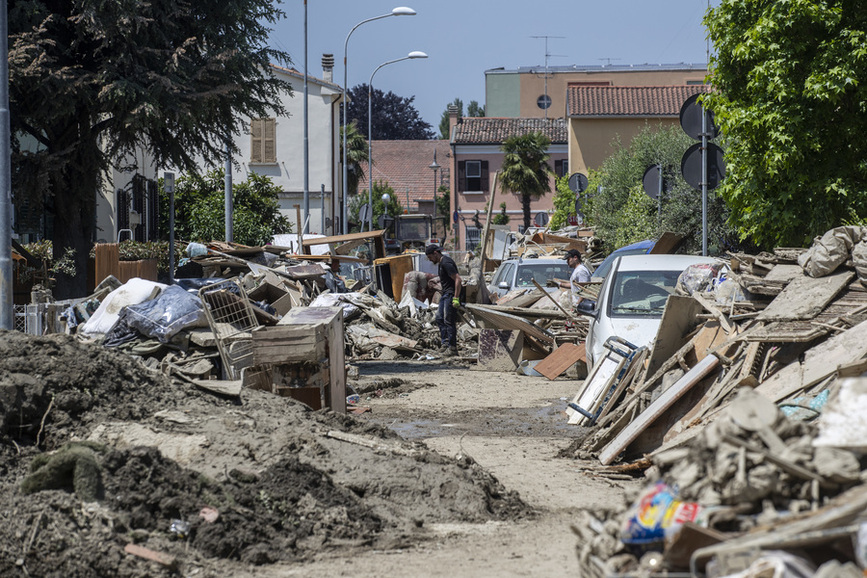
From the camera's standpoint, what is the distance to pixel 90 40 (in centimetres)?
1703

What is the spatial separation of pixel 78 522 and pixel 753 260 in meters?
7.10

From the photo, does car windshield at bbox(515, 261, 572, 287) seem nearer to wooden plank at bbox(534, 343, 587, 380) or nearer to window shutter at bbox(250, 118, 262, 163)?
wooden plank at bbox(534, 343, 587, 380)

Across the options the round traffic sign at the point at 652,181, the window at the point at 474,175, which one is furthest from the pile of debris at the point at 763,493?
the window at the point at 474,175

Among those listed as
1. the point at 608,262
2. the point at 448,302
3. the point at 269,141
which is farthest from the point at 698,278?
the point at 269,141

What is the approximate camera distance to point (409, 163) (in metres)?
98.0

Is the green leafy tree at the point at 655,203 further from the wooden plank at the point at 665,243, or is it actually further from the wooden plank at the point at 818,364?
the wooden plank at the point at 818,364

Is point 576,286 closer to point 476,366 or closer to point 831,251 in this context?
point 476,366

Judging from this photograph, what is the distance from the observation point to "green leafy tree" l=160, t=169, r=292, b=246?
34312 mm

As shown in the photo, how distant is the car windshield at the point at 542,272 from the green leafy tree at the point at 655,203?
2.30 meters

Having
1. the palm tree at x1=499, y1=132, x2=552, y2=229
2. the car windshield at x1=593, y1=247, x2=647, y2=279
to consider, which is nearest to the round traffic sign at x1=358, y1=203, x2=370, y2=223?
the palm tree at x1=499, y1=132, x2=552, y2=229

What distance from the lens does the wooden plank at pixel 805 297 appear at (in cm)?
839

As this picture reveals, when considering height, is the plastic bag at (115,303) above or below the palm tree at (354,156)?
below

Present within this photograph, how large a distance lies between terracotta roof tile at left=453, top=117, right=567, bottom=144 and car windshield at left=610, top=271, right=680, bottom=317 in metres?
56.1

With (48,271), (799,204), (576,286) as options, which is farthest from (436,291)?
(799,204)
